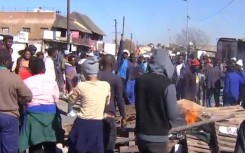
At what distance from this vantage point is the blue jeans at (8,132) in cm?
651

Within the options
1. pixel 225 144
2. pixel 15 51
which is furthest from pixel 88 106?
pixel 15 51

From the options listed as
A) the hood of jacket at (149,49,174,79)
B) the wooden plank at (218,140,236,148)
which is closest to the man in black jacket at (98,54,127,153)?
the hood of jacket at (149,49,174,79)

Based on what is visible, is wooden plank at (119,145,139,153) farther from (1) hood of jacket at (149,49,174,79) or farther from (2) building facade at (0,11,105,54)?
(2) building facade at (0,11,105,54)

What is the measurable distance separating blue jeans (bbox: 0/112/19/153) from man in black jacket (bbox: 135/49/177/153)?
1.86 m

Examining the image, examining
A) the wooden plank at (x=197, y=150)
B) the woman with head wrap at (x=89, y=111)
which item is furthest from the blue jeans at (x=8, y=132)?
the wooden plank at (x=197, y=150)

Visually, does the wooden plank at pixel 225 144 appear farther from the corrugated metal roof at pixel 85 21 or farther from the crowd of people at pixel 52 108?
the corrugated metal roof at pixel 85 21

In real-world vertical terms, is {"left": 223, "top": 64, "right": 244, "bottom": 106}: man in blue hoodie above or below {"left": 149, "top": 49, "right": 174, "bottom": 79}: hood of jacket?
below

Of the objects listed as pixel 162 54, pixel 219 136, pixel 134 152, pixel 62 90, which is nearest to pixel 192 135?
pixel 219 136

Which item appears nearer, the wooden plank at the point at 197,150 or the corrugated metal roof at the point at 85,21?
the wooden plank at the point at 197,150

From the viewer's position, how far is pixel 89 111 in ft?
20.6

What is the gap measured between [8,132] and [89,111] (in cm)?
115

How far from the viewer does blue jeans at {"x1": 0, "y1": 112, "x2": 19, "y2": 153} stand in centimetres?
651

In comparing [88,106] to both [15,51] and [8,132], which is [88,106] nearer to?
[8,132]

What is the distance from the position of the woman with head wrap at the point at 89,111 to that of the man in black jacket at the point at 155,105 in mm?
806
